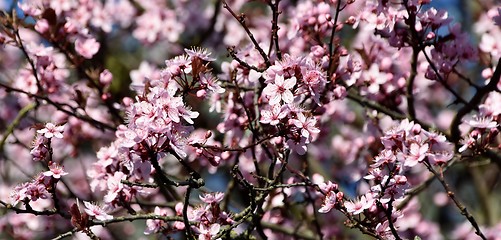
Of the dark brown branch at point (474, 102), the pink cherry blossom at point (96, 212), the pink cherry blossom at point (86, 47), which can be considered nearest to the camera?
the pink cherry blossom at point (96, 212)

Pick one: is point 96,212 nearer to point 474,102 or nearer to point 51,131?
point 51,131

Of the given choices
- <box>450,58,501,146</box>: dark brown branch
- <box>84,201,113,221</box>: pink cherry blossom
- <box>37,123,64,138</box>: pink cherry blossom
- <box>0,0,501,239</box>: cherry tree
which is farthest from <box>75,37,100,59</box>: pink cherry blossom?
<box>450,58,501,146</box>: dark brown branch

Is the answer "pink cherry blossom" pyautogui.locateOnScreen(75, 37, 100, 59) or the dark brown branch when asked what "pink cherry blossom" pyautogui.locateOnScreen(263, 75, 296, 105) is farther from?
"pink cherry blossom" pyautogui.locateOnScreen(75, 37, 100, 59)

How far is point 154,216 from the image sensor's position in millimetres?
3777

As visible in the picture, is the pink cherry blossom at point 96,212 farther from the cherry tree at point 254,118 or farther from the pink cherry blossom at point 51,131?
the pink cherry blossom at point 51,131

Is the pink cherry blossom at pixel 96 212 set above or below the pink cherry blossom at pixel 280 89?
below

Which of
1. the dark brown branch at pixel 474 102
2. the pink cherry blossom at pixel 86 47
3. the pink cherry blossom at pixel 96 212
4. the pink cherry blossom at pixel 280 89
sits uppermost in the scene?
the pink cherry blossom at pixel 86 47

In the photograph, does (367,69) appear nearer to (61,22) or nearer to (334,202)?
(334,202)

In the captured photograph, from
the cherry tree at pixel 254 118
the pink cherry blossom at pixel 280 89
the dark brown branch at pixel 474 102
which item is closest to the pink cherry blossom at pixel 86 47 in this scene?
the cherry tree at pixel 254 118

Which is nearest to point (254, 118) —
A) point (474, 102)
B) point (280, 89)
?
point (280, 89)

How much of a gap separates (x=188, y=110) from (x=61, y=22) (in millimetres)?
1943

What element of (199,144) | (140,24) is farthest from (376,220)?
(140,24)

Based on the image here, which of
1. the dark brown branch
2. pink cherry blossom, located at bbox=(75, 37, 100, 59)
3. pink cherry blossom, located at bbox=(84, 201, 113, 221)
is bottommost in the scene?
pink cherry blossom, located at bbox=(84, 201, 113, 221)

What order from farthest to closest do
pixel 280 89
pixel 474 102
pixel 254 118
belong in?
1. pixel 474 102
2. pixel 254 118
3. pixel 280 89
